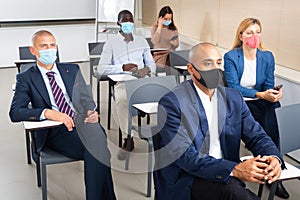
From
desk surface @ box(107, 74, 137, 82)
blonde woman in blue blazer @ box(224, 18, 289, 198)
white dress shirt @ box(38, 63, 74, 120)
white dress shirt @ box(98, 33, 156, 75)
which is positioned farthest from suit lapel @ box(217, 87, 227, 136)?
white dress shirt @ box(98, 33, 156, 75)

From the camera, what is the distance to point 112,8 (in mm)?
7828

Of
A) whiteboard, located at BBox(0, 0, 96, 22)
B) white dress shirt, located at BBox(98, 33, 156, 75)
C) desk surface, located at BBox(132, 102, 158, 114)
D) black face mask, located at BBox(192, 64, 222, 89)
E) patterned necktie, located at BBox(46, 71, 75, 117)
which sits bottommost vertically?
desk surface, located at BBox(132, 102, 158, 114)

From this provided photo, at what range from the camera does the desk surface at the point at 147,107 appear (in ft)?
10.8

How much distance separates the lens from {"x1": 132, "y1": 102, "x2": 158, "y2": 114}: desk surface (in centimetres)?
329

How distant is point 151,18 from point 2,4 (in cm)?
272

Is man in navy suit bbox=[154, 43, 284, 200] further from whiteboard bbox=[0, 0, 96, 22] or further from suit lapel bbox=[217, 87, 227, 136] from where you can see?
whiteboard bbox=[0, 0, 96, 22]

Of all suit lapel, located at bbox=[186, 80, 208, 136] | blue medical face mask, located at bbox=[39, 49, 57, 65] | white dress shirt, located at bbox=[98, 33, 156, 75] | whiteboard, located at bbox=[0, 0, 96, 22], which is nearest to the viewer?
suit lapel, located at bbox=[186, 80, 208, 136]

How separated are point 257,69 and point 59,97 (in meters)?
1.72

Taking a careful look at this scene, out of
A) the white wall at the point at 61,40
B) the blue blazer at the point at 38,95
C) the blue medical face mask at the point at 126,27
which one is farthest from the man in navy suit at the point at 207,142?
the white wall at the point at 61,40

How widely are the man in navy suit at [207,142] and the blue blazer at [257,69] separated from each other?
1240 millimetres

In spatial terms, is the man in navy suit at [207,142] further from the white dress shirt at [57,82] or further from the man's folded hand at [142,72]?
the man's folded hand at [142,72]

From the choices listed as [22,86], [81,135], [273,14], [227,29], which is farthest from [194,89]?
[227,29]

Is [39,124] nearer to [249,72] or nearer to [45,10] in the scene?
[249,72]

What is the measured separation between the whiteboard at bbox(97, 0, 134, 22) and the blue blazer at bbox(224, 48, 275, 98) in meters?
4.34
